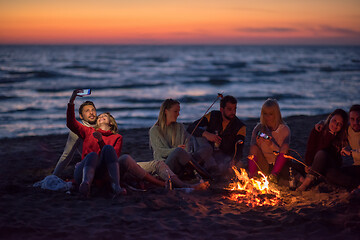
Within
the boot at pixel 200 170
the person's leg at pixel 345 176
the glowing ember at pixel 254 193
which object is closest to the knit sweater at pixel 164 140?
the boot at pixel 200 170

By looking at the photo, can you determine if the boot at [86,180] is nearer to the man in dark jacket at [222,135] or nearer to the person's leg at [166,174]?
the person's leg at [166,174]

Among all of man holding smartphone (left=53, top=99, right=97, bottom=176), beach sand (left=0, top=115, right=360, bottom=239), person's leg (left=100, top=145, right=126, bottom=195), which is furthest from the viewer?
man holding smartphone (left=53, top=99, right=97, bottom=176)

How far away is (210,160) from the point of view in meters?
5.50

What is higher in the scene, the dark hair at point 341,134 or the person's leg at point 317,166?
the dark hair at point 341,134

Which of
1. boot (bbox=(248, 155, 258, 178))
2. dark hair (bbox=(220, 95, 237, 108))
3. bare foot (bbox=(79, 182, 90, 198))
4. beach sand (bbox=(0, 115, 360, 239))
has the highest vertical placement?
dark hair (bbox=(220, 95, 237, 108))

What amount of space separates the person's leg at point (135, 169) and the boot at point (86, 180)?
0.40m

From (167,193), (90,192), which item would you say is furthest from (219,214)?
(90,192)

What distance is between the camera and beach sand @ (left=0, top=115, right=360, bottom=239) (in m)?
3.57

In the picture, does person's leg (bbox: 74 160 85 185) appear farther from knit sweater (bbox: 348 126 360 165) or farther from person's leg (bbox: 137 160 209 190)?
knit sweater (bbox: 348 126 360 165)

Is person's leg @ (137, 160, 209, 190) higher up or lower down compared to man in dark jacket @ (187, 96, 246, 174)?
lower down

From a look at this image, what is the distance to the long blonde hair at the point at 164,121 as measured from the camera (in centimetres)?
511

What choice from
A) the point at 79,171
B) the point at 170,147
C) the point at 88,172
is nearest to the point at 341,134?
the point at 170,147

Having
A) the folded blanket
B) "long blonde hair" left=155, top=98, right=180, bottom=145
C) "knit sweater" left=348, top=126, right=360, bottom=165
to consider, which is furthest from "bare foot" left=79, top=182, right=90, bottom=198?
"knit sweater" left=348, top=126, right=360, bottom=165

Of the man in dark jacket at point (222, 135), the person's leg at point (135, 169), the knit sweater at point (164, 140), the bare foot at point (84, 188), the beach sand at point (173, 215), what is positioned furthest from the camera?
the man in dark jacket at point (222, 135)
